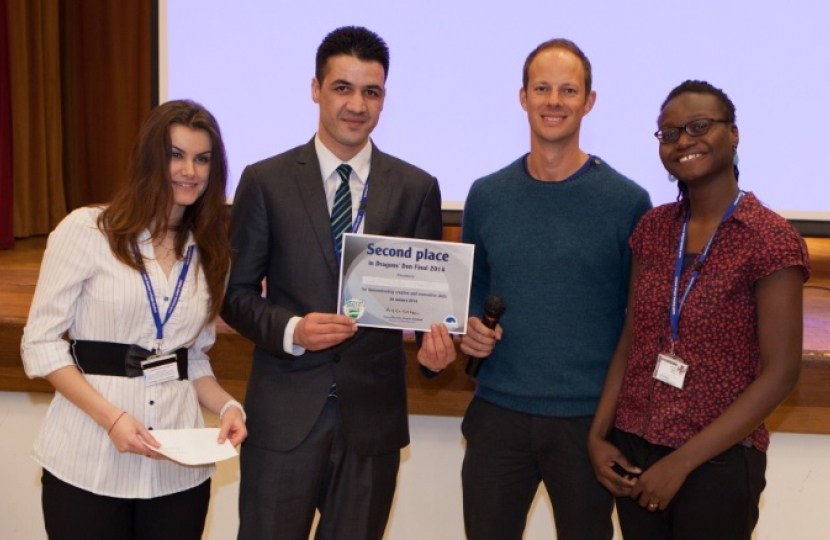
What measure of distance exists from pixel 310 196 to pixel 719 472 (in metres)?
1.13

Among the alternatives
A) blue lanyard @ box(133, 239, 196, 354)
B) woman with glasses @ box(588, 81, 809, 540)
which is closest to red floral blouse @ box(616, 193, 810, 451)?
woman with glasses @ box(588, 81, 809, 540)

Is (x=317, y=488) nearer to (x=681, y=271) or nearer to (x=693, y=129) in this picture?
(x=681, y=271)

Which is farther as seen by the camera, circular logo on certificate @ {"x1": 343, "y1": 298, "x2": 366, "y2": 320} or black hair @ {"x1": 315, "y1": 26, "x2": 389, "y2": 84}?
black hair @ {"x1": 315, "y1": 26, "x2": 389, "y2": 84}

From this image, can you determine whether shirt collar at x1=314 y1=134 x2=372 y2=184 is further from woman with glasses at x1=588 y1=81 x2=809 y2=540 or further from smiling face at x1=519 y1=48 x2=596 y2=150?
woman with glasses at x1=588 y1=81 x2=809 y2=540

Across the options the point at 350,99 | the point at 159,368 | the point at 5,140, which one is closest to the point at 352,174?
the point at 350,99

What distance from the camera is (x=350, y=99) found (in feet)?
7.23

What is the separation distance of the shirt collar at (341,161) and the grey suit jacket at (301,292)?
0.02m

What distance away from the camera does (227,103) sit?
13.2 ft

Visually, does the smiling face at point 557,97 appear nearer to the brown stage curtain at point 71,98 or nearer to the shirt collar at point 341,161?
the shirt collar at point 341,161

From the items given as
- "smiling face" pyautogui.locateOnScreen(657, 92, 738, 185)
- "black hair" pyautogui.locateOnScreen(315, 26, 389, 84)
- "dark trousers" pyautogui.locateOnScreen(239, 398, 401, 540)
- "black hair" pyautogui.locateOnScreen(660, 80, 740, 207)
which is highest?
"black hair" pyautogui.locateOnScreen(315, 26, 389, 84)

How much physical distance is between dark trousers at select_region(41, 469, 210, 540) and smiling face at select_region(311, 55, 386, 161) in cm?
92

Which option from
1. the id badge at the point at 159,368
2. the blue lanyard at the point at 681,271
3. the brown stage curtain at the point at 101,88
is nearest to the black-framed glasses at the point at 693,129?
the blue lanyard at the point at 681,271

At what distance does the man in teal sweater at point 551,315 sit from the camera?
227 cm

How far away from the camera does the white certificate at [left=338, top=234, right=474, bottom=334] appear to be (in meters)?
2.09
